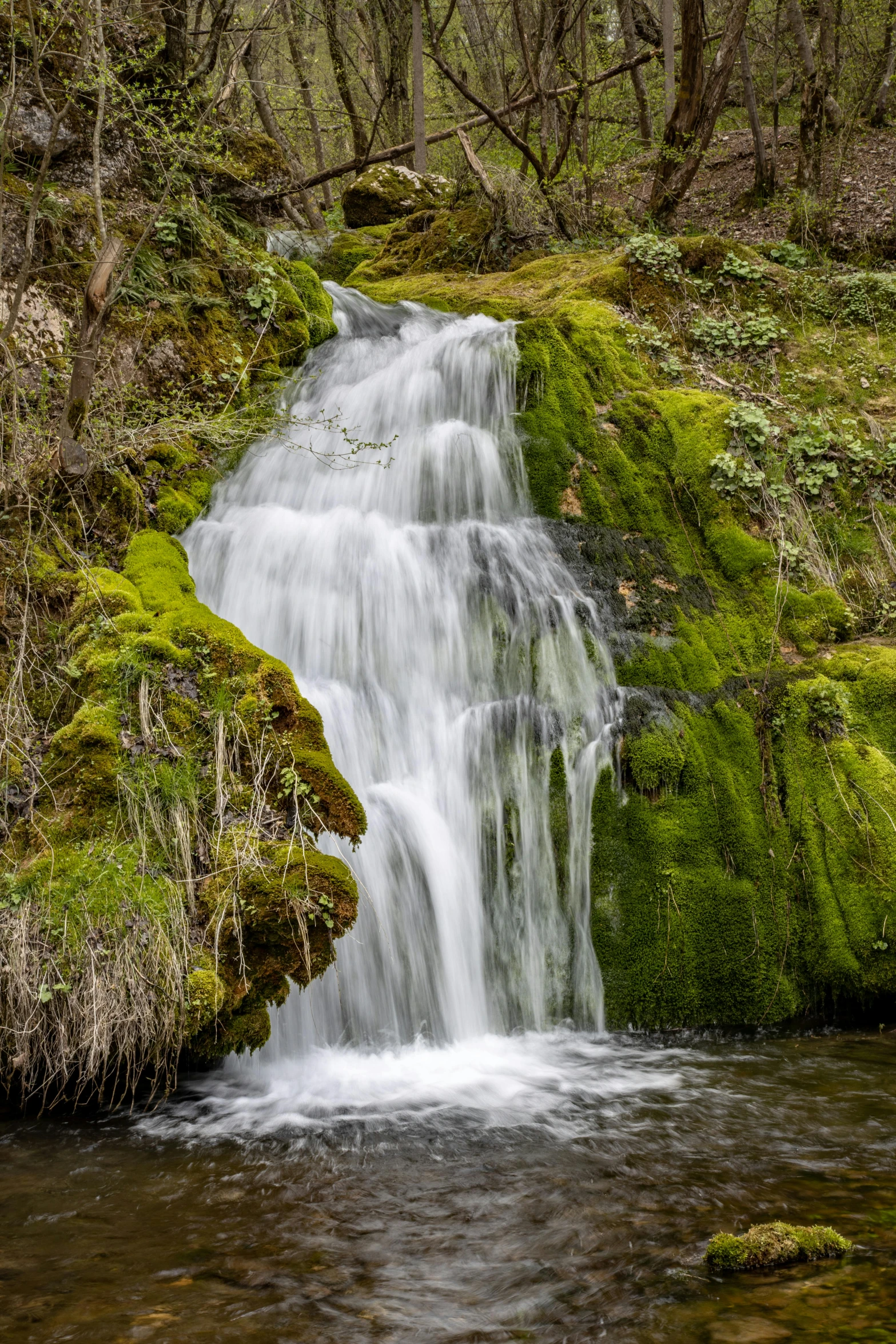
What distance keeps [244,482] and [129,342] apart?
1.37 meters

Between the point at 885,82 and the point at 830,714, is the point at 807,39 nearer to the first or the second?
the point at 885,82

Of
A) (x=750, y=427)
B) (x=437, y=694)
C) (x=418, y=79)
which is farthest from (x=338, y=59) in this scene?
(x=437, y=694)

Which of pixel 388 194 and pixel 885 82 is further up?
pixel 885 82

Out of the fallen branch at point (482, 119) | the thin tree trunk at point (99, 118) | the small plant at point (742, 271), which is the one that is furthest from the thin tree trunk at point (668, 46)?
the thin tree trunk at point (99, 118)

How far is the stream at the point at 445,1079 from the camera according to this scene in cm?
271

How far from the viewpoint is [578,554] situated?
6.71 metres

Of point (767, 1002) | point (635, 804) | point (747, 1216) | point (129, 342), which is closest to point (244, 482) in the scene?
point (129, 342)

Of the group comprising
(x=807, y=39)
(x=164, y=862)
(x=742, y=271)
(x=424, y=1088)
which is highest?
(x=807, y=39)

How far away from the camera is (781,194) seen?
1336 cm

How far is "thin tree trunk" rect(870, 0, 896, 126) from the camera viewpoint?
14.5m

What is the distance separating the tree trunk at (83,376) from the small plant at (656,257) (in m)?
5.43

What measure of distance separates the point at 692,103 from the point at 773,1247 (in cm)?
1166

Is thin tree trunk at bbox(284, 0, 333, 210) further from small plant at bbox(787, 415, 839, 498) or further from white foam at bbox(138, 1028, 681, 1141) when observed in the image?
white foam at bbox(138, 1028, 681, 1141)

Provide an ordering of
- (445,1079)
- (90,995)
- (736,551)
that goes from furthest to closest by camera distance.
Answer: (736,551), (445,1079), (90,995)
